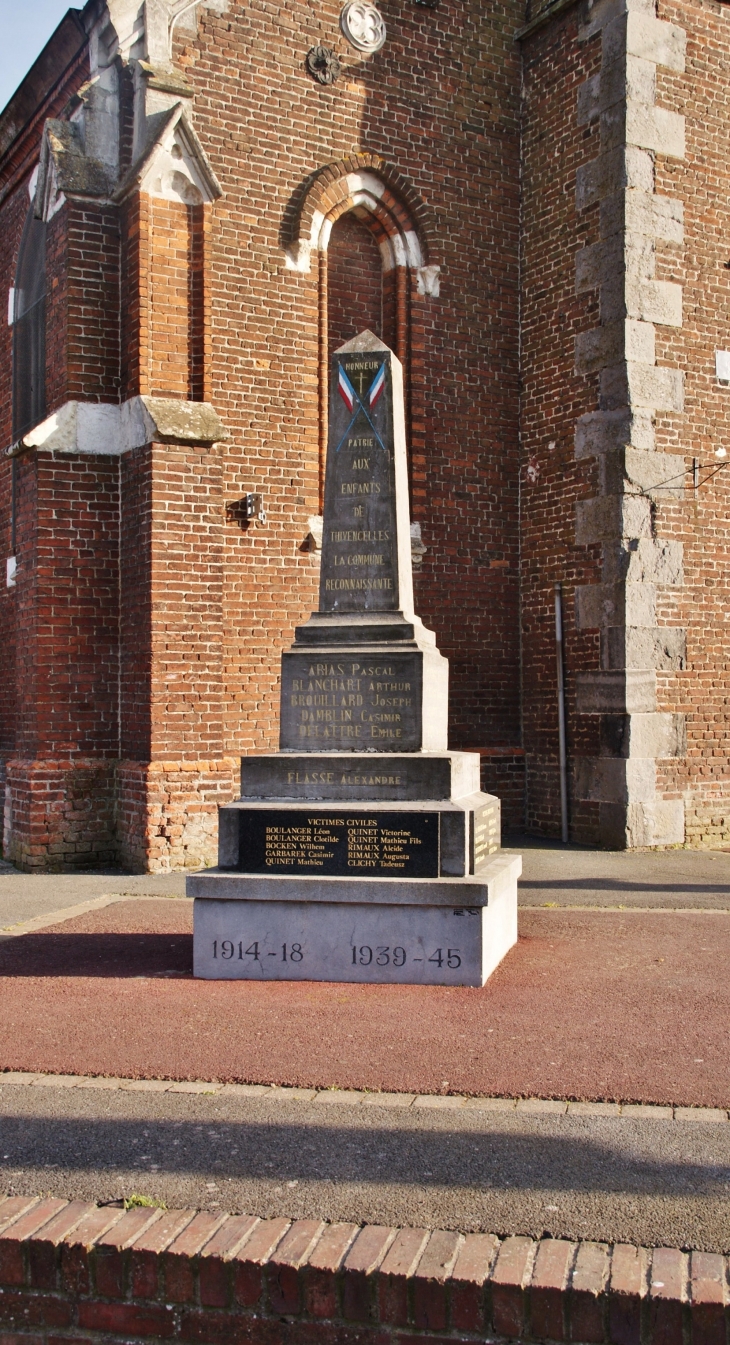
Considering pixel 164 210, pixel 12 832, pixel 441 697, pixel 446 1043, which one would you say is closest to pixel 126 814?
pixel 12 832

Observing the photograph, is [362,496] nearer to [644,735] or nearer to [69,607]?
[69,607]

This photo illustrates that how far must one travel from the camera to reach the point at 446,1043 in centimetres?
500

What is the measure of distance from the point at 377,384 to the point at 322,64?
6.26 metres

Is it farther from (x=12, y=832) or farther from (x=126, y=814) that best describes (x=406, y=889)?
(x=12, y=832)

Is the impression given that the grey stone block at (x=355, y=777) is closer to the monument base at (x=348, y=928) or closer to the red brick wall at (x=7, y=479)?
the monument base at (x=348, y=928)

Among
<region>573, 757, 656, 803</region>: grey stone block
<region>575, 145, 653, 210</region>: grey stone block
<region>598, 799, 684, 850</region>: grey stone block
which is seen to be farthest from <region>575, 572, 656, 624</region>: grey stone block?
<region>575, 145, 653, 210</region>: grey stone block

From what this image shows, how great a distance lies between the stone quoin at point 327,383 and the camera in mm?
10250

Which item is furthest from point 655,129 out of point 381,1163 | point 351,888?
point 381,1163

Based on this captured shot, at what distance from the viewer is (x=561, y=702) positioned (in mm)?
11953

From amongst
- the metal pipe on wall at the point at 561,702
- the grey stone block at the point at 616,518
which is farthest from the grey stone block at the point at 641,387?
the metal pipe on wall at the point at 561,702

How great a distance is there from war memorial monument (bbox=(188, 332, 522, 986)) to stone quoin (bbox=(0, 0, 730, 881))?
3451mm

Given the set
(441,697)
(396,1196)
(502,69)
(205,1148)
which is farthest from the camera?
(502,69)

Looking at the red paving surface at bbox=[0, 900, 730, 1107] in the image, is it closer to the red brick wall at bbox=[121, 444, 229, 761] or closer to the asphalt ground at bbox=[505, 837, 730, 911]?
the asphalt ground at bbox=[505, 837, 730, 911]

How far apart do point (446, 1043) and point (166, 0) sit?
9.42 meters
